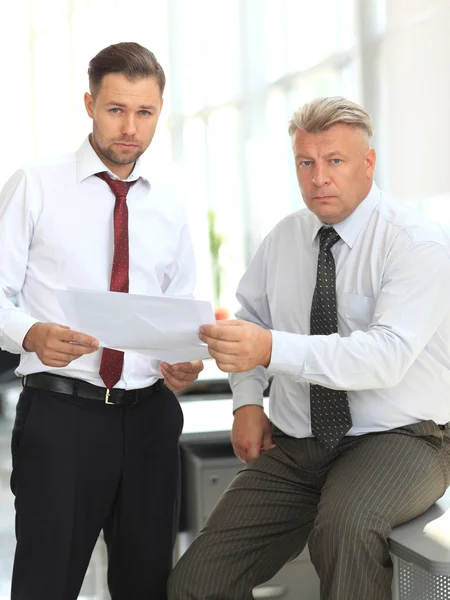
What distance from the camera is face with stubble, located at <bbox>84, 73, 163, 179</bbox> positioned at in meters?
2.20

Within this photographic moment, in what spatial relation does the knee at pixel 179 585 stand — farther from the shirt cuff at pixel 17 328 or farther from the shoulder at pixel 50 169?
the shoulder at pixel 50 169

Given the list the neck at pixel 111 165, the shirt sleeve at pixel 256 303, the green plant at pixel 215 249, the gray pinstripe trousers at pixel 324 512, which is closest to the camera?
the gray pinstripe trousers at pixel 324 512

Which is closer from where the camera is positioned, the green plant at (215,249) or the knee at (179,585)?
the knee at (179,585)

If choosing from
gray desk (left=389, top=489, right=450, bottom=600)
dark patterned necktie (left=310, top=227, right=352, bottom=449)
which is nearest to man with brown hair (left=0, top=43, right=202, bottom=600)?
dark patterned necktie (left=310, top=227, right=352, bottom=449)

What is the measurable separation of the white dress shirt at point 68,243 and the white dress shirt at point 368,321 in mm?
353

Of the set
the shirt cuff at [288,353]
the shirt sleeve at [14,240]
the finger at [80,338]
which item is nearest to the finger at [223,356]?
the shirt cuff at [288,353]

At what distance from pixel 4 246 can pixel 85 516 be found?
0.71 metres

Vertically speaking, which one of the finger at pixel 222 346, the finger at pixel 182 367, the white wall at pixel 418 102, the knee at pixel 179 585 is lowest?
the knee at pixel 179 585

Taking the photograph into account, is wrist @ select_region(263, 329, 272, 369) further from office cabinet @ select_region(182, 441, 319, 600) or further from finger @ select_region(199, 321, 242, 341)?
office cabinet @ select_region(182, 441, 319, 600)

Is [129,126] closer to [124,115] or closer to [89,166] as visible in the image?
[124,115]

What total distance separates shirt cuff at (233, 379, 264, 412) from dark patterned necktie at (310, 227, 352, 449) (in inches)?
9.1

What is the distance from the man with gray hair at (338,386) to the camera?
6.65ft

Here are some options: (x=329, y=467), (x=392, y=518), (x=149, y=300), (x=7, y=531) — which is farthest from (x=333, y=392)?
(x=7, y=531)

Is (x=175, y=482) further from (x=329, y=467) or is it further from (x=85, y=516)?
(x=329, y=467)
